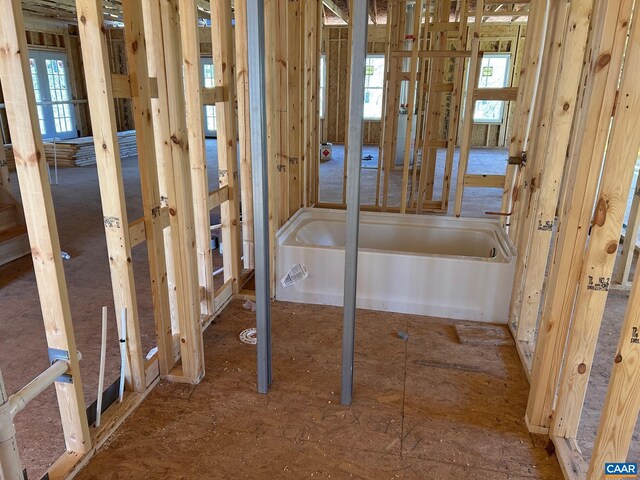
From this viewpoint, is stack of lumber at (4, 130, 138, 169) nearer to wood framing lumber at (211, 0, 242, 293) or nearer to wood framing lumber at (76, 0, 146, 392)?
wood framing lumber at (211, 0, 242, 293)

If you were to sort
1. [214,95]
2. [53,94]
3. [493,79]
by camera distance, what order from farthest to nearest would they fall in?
1. [493,79]
2. [53,94]
3. [214,95]

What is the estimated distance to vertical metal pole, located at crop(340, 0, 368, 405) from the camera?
1.85 meters

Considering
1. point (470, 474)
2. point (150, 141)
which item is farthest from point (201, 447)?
point (150, 141)

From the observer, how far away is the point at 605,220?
5.84 feet

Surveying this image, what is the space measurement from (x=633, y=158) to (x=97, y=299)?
3.44m

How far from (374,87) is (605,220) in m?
10.6

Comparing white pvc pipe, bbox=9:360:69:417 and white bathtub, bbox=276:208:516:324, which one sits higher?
white pvc pipe, bbox=9:360:69:417

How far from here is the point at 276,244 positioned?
11.3ft

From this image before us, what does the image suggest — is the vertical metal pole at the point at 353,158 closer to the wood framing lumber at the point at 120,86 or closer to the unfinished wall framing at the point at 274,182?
the unfinished wall framing at the point at 274,182

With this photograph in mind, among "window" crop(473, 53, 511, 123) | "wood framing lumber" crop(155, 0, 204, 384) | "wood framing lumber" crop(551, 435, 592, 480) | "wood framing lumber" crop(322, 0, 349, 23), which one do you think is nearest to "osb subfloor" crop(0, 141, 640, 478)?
"wood framing lumber" crop(551, 435, 592, 480)

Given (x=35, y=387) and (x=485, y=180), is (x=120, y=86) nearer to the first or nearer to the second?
(x=35, y=387)

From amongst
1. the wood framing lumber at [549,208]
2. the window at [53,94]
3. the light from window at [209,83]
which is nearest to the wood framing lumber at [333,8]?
the light from window at [209,83]

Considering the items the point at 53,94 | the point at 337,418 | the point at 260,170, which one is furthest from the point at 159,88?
the point at 53,94

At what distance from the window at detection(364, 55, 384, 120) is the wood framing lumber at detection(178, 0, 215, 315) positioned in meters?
9.25
